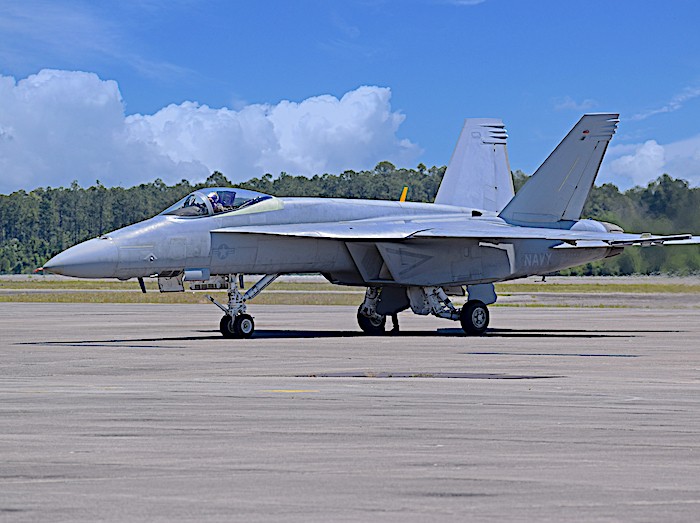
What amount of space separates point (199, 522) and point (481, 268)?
2261cm

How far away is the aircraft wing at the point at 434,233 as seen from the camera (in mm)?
26797

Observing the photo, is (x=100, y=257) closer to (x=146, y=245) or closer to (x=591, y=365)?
(x=146, y=245)

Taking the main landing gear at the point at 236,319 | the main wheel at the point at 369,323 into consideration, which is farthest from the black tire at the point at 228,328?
the main wheel at the point at 369,323

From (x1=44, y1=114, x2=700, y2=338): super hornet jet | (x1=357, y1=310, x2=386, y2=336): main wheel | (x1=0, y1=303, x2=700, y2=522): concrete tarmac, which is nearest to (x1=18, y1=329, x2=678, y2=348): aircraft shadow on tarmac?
(x1=357, y1=310, x2=386, y2=336): main wheel

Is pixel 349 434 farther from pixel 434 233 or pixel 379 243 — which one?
pixel 379 243

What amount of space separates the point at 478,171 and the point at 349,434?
78.9 feet

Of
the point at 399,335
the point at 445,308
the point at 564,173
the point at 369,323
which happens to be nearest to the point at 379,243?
the point at 399,335

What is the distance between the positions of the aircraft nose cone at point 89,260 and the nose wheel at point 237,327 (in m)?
3.34

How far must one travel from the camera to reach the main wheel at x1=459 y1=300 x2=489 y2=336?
2869 centimetres

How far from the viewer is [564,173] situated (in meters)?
30.4

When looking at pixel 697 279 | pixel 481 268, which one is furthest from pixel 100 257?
pixel 697 279

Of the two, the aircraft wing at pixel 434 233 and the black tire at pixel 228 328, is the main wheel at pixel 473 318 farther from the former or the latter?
the black tire at pixel 228 328

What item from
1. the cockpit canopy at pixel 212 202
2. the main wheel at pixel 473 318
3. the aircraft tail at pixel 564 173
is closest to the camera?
the cockpit canopy at pixel 212 202

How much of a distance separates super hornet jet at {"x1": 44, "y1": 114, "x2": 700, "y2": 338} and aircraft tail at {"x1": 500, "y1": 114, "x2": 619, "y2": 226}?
0.08ft
